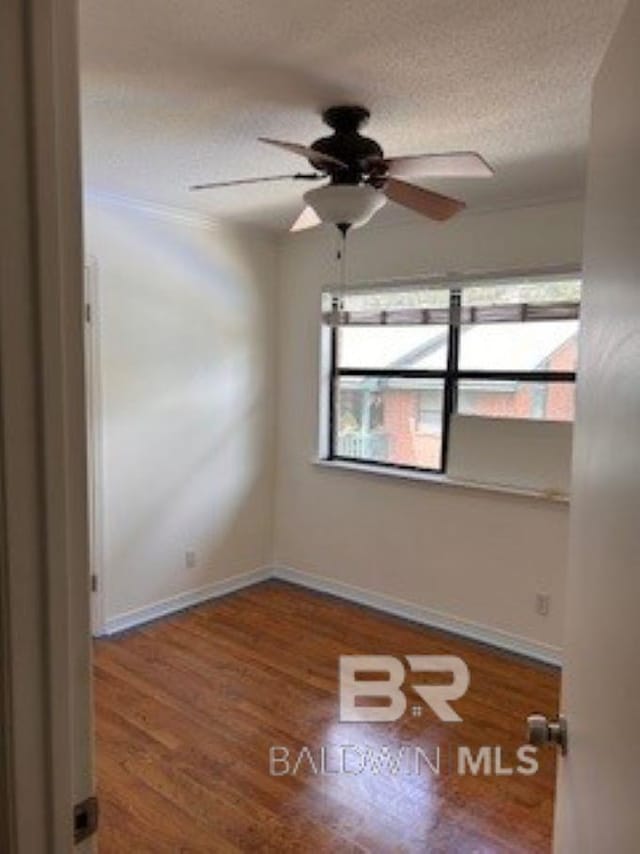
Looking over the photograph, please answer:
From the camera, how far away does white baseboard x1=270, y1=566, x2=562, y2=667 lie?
318 centimetres

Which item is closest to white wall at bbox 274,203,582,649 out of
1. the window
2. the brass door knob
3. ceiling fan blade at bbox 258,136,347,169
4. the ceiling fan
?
the window

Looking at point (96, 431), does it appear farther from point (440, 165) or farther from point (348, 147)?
point (440, 165)

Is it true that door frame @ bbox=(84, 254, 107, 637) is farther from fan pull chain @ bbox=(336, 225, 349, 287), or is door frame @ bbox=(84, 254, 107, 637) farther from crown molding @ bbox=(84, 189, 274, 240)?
fan pull chain @ bbox=(336, 225, 349, 287)

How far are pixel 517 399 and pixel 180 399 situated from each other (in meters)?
1.96

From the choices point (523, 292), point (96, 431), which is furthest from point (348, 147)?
point (96, 431)

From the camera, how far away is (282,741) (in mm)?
2428

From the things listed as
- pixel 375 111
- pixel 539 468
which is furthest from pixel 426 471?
pixel 375 111

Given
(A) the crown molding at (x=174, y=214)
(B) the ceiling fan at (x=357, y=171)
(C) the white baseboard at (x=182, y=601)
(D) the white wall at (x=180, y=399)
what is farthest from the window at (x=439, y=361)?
(B) the ceiling fan at (x=357, y=171)

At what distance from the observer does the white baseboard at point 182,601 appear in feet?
11.2

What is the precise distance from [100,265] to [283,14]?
1951 millimetres

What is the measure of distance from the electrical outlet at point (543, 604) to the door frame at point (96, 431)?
2.33 m

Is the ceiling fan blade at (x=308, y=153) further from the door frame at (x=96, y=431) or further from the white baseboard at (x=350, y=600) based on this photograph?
the white baseboard at (x=350, y=600)

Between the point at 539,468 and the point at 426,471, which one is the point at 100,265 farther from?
the point at 539,468

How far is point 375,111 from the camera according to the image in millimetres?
2064
